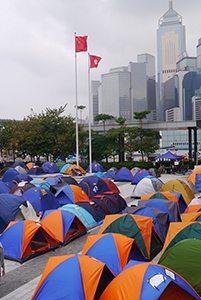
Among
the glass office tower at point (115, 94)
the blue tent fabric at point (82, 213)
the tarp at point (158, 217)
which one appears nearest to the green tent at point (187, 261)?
the tarp at point (158, 217)

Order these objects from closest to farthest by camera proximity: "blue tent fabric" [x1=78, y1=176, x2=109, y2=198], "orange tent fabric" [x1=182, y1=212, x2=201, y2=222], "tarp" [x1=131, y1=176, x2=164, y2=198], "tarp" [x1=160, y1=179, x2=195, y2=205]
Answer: "orange tent fabric" [x1=182, y1=212, x2=201, y2=222] → "tarp" [x1=160, y1=179, x2=195, y2=205] → "tarp" [x1=131, y1=176, x2=164, y2=198] → "blue tent fabric" [x1=78, y1=176, x2=109, y2=198]

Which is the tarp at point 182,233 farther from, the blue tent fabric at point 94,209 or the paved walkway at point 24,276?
the blue tent fabric at point 94,209

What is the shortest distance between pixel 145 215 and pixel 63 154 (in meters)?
26.2

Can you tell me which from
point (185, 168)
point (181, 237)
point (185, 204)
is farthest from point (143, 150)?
point (181, 237)

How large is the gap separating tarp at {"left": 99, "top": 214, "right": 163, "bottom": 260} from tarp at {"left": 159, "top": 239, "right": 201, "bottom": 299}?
147 centimetres

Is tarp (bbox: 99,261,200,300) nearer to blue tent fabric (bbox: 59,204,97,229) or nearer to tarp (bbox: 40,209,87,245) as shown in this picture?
tarp (bbox: 40,209,87,245)

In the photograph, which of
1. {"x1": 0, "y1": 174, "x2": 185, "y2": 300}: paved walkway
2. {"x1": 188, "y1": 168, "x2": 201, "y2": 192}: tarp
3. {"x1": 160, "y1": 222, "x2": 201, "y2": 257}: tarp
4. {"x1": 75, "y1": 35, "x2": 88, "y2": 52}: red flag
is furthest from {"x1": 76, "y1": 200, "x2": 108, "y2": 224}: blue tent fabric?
{"x1": 75, "y1": 35, "x2": 88, "y2": 52}: red flag

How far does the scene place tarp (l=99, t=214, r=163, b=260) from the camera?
7.16 meters

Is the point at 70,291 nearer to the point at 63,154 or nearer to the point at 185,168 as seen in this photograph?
the point at 185,168

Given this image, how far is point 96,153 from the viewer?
34.3 metres

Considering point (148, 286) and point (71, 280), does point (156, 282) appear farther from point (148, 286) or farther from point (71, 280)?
point (71, 280)

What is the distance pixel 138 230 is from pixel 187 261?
6.76ft

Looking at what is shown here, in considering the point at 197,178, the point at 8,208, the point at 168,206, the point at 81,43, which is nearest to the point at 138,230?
the point at 168,206

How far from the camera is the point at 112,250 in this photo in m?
6.04
